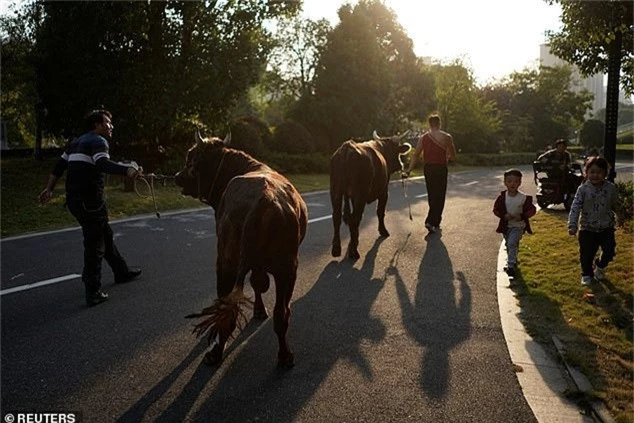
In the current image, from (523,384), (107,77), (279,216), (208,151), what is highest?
(107,77)

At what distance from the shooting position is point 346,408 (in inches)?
155

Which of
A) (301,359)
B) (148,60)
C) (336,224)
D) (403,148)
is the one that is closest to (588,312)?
(301,359)

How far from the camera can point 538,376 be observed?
446cm

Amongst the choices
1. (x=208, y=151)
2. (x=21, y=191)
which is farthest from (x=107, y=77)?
(x=208, y=151)

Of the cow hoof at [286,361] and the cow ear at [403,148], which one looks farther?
the cow ear at [403,148]

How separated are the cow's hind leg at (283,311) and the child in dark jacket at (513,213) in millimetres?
3883

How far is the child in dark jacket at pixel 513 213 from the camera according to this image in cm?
745

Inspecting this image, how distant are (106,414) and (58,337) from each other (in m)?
1.76

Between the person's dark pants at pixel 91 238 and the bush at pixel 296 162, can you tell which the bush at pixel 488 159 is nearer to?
the bush at pixel 296 162

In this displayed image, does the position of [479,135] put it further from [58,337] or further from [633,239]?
[58,337]

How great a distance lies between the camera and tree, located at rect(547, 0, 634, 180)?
28.5 feet

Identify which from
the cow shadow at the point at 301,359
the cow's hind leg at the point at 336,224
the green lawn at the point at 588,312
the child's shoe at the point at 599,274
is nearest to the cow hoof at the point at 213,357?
the cow shadow at the point at 301,359

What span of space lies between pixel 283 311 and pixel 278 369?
0.51 meters

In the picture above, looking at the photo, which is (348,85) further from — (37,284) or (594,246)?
(37,284)
